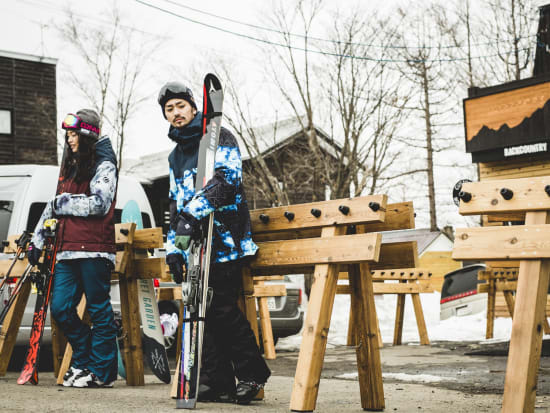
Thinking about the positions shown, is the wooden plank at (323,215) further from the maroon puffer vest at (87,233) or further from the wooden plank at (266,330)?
the wooden plank at (266,330)

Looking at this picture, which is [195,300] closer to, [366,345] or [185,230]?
[185,230]

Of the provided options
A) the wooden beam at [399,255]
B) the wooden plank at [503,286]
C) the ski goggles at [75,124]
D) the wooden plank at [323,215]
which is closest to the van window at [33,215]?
the ski goggles at [75,124]

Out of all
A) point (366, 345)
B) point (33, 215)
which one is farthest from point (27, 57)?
point (366, 345)

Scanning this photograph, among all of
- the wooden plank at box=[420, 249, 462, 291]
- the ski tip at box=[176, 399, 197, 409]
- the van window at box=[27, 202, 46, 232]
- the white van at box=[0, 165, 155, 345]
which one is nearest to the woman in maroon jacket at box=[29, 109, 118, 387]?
the ski tip at box=[176, 399, 197, 409]

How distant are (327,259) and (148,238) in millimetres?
1976

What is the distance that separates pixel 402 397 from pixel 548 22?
17.4 m

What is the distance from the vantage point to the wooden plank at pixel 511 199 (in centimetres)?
329

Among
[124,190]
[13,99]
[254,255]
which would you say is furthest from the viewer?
[13,99]

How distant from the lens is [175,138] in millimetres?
4539

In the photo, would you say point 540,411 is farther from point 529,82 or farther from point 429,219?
point 429,219

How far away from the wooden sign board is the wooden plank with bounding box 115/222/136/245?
12881 mm

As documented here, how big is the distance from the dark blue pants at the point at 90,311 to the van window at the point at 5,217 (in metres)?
2.73

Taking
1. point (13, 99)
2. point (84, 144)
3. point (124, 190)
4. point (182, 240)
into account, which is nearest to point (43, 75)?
point (13, 99)

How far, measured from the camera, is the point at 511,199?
3363 millimetres
